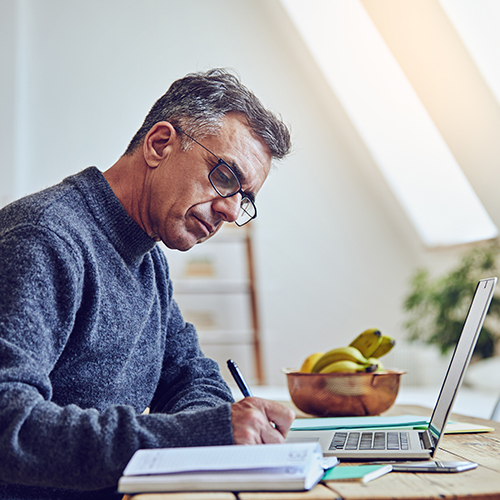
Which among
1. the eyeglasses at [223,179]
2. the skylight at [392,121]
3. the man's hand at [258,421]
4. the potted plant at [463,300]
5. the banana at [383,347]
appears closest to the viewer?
the man's hand at [258,421]

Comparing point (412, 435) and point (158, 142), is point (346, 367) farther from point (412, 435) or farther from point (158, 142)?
point (158, 142)

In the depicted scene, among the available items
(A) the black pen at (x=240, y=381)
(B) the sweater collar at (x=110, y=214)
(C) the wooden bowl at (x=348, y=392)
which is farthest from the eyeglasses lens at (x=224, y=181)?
(C) the wooden bowl at (x=348, y=392)

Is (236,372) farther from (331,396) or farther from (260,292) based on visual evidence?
(260,292)

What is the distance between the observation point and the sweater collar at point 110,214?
0.95 metres

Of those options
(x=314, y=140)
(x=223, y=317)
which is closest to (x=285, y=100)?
(x=314, y=140)

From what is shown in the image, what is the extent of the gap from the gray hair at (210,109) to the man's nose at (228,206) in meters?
0.12

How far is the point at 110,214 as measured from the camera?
3.16 ft

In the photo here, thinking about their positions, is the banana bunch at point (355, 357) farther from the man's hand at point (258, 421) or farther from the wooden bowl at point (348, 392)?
the man's hand at point (258, 421)

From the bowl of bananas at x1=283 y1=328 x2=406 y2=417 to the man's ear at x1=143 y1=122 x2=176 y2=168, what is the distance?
528 millimetres

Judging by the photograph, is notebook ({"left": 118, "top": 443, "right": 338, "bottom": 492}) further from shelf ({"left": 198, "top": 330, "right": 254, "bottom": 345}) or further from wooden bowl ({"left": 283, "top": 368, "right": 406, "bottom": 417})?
shelf ({"left": 198, "top": 330, "right": 254, "bottom": 345})

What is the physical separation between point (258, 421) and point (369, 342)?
0.72 metres

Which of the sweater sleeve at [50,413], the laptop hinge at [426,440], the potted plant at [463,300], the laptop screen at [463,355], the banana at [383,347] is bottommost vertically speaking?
the potted plant at [463,300]

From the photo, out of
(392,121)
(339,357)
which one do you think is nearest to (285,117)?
(392,121)

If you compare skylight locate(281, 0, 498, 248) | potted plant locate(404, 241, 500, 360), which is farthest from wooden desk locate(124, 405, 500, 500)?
skylight locate(281, 0, 498, 248)
